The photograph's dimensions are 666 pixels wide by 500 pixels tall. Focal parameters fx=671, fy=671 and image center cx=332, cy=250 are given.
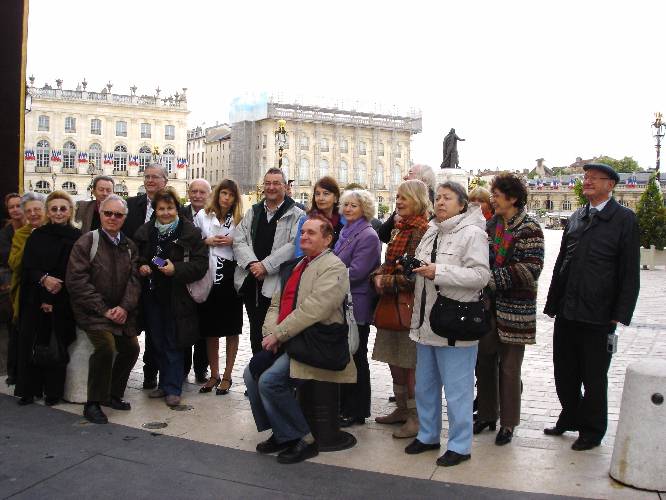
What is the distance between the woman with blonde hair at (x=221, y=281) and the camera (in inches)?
251

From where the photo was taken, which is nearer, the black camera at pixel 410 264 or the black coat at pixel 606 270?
the black camera at pixel 410 264

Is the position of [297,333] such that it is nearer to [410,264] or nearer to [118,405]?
[410,264]

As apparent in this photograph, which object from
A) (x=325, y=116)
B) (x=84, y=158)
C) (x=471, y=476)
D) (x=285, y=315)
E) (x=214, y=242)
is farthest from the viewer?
(x=325, y=116)

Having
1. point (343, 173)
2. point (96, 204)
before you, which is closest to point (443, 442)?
point (96, 204)

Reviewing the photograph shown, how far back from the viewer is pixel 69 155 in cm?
8344

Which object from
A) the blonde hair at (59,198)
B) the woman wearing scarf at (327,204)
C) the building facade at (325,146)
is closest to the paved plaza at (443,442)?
the woman wearing scarf at (327,204)

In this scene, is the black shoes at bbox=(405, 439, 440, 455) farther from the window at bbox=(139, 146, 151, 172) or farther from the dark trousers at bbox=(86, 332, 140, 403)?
the window at bbox=(139, 146, 151, 172)

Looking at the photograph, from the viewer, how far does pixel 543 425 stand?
5512 mm

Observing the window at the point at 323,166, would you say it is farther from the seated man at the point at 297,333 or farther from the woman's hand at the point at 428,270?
the woman's hand at the point at 428,270

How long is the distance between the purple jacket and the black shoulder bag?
95 cm

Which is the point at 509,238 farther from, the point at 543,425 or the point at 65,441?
the point at 65,441

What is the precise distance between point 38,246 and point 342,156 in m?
92.6

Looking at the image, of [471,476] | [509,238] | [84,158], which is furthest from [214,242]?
[84,158]

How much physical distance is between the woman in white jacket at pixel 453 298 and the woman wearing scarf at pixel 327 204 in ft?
4.12
